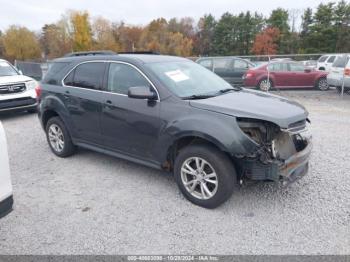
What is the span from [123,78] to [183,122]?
1.25 m

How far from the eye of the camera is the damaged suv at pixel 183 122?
120 inches

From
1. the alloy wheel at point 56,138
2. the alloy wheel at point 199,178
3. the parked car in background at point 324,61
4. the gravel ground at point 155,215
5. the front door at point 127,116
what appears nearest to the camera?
the gravel ground at point 155,215

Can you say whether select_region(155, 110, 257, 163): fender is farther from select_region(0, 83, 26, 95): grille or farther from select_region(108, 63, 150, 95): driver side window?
select_region(0, 83, 26, 95): grille

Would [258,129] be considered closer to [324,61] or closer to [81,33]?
[324,61]

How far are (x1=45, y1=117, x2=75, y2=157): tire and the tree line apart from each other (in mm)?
50075

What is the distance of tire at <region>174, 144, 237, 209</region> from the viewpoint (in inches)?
121

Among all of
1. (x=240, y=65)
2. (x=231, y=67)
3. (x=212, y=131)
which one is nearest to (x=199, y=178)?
(x=212, y=131)

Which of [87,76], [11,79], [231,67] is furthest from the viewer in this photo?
[231,67]

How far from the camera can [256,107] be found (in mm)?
3242

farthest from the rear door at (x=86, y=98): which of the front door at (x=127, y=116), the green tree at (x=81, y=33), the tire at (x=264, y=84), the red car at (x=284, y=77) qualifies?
the green tree at (x=81, y=33)

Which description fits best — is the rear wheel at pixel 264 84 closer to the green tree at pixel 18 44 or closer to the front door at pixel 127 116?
the front door at pixel 127 116

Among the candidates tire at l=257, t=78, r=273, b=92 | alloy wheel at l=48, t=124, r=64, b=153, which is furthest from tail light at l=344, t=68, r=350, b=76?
alloy wheel at l=48, t=124, r=64, b=153

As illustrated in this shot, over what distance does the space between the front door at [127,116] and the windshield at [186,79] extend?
238 mm

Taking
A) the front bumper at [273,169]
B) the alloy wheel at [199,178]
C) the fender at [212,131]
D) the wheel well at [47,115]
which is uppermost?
the fender at [212,131]
